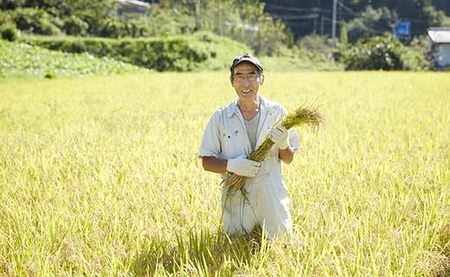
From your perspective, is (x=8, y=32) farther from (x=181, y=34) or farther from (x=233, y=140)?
(x=233, y=140)

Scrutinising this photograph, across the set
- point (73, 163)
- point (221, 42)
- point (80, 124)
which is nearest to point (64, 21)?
point (221, 42)

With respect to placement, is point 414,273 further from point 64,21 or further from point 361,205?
point 64,21

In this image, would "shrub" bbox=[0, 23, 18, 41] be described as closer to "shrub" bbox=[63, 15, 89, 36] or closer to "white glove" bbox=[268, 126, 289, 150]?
"shrub" bbox=[63, 15, 89, 36]

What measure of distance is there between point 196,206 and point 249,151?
0.64 m

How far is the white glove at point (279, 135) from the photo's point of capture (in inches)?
93.4

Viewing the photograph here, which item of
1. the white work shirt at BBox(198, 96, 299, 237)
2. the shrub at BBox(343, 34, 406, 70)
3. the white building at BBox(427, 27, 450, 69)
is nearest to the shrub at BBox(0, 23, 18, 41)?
the shrub at BBox(343, 34, 406, 70)

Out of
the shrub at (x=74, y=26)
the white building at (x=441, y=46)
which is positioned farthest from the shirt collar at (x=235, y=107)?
the white building at (x=441, y=46)

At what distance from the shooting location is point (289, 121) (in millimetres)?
2432

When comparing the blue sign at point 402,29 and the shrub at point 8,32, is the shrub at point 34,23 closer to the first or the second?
the shrub at point 8,32

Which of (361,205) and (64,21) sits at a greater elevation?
(64,21)

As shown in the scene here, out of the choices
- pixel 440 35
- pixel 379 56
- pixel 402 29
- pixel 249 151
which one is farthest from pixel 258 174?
pixel 402 29

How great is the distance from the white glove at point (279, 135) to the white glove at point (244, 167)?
150 millimetres

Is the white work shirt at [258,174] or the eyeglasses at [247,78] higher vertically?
the eyeglasses at [247,78]

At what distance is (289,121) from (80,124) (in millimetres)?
5320
